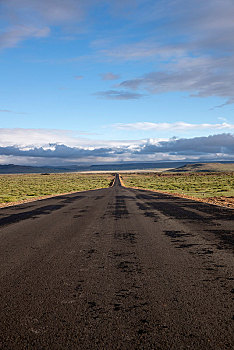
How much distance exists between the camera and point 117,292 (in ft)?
15.7

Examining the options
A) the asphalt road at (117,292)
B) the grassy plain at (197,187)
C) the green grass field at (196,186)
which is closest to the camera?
the asphalt road at (117,292)

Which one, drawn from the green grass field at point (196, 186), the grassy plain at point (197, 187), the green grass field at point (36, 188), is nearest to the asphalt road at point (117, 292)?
the green grass field at point (36, 188)

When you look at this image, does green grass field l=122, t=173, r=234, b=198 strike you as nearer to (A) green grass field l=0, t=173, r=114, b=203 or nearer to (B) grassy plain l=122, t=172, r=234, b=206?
(B) grassy plain l=122, t=172, r=234, b=206

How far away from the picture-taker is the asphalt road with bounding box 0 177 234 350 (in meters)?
3.41

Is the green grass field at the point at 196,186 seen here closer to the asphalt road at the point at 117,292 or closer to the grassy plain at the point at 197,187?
the grassy plain at the point at 197,187

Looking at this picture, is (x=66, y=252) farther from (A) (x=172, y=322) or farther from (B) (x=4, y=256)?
(A) (x=172, y=322)

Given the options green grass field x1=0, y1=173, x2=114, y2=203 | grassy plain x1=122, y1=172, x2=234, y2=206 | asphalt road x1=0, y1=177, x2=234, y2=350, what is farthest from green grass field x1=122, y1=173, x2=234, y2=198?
asphalt road x1=0, y1=177, x2=234, y2=350

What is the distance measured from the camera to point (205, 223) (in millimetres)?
12031

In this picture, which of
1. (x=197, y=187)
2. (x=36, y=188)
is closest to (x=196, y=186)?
(x=197, y=187)

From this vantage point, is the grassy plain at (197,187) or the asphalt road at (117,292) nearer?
the asphalt road at (117,292)

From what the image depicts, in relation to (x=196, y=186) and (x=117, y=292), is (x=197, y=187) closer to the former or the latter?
(x=196, y=186)

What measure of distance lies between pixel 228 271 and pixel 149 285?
2004 mm

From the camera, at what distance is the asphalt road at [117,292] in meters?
3.41

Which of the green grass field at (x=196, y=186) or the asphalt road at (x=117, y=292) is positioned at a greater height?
the asphalt road at (x=117, y=292)
